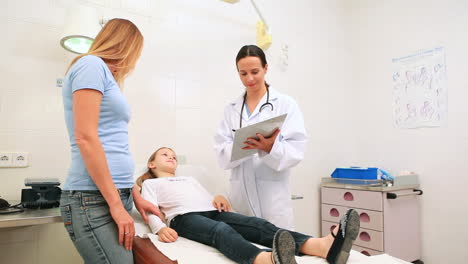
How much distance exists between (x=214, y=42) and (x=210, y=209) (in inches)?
56.4

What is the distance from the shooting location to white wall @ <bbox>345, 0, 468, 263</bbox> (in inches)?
97.9

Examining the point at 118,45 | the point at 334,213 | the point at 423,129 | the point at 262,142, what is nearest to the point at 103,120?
the point at 118,45

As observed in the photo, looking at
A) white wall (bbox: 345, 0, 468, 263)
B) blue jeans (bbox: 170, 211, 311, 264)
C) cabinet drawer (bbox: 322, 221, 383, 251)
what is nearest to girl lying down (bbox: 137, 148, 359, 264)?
blue jeans (bbox: 170, 211, 311, 264)

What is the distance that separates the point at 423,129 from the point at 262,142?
1.86m

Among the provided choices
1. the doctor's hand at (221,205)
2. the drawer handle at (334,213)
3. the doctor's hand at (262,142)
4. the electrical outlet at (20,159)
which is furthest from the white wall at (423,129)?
the electrical outlet at (20,159)

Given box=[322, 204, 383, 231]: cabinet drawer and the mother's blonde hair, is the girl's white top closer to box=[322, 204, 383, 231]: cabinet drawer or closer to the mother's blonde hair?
the mother's blonde hair

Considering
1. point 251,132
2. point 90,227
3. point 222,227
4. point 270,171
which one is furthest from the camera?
point 270,171

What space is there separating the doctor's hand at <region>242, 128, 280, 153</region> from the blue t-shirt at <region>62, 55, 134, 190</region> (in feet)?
2.00

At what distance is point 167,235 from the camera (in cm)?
136

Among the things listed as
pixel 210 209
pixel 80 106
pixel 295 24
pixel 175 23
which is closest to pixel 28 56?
pixel 175 23

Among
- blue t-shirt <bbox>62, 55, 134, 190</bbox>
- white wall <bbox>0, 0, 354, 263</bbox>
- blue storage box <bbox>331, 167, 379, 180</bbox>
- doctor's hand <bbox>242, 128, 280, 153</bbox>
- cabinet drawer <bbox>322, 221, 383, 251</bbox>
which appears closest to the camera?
blue t-shirt <bbox>62, 55, 134, 190</bbox>

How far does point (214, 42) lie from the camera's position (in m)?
2.53

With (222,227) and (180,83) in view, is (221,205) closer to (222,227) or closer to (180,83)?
(222,227)

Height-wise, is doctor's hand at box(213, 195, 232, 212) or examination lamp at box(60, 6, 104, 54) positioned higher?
examination lamp at box(60, 6, 104, 54)
